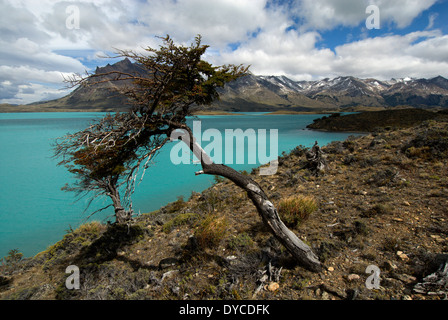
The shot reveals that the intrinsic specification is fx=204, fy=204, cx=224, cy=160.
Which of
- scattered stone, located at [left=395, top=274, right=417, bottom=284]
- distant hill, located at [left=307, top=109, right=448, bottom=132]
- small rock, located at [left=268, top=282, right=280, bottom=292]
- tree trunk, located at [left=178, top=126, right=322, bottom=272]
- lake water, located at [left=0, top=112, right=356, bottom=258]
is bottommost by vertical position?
lake water, located at [left=0, top=112, right=356, bottom=258]

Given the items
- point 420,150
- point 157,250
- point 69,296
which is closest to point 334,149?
point 420,150

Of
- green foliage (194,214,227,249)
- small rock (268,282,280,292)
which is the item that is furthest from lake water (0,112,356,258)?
small rock (268,282,280,292)

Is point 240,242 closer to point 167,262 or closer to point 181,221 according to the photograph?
point 167,262

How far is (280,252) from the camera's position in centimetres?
508

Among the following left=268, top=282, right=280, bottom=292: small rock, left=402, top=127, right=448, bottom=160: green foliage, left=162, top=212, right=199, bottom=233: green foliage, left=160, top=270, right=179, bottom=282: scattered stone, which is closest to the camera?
left=268, top=282, right=280, bottom=292: small rock

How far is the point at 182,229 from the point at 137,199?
10.7m

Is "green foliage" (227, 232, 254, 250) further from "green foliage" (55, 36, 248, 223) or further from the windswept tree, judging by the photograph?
"green foliage" (55, 36, 248, 223)

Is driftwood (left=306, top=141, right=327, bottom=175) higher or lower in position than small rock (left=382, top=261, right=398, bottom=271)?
higher

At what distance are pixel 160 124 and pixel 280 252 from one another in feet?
14.1

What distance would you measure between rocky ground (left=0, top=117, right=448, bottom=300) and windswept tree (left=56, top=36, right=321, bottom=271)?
787 millimetres

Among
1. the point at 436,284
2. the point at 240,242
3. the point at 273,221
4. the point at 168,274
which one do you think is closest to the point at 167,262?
→ the point at 168,274

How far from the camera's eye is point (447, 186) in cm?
694

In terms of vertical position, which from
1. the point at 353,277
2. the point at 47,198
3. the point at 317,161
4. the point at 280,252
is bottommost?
the point at 47,198

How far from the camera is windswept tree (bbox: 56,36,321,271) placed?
153 inches
